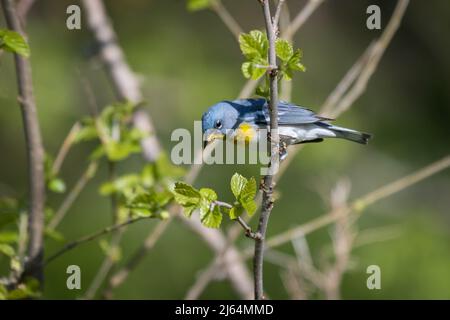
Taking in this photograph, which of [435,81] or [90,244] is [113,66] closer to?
[90,244]

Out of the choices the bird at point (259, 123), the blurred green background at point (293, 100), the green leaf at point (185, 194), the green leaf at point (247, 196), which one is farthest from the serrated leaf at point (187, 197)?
the blurred green background at point (293, 100)

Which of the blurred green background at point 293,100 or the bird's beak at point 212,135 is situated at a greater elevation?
the blurred green background at point 293,100

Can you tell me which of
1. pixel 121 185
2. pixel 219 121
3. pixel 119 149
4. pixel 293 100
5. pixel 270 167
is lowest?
pixel 270 167

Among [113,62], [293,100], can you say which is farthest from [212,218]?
[293,100]

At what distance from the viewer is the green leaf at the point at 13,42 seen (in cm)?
192

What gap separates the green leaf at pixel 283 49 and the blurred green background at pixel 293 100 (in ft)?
11.8

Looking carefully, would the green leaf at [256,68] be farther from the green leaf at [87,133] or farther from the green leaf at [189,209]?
the green leaf at [87,133]

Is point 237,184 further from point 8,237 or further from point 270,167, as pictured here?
point 8,237

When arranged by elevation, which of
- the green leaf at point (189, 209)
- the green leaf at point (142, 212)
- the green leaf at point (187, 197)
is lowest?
the green leaf at point (189, 209)

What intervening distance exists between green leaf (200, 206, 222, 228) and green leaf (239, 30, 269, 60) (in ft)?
1.30

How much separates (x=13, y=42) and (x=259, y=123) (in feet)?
3.33

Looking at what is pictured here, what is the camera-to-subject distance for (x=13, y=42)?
75.5 inches

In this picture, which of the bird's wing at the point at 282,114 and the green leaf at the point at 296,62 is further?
the bird's wing at the point at 282,114

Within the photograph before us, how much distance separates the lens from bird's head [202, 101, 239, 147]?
2586 mm
